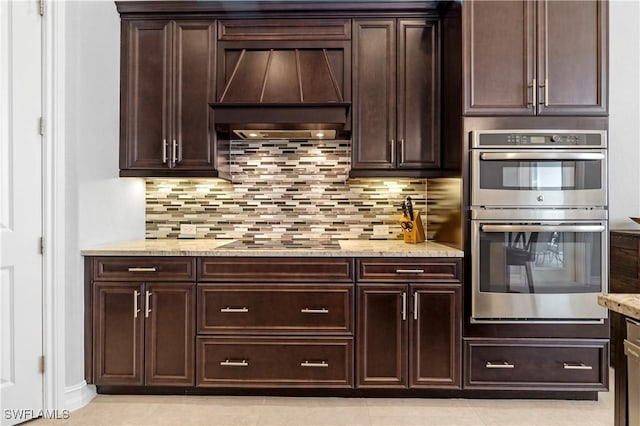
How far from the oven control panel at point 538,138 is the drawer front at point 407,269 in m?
0.73

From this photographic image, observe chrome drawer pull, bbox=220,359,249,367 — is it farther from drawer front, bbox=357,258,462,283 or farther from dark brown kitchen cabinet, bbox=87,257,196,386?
drawer front, bbox=357,258,462,283

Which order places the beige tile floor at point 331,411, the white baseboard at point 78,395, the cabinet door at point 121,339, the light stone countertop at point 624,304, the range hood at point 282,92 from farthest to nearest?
the range hood at point 282,92 → the cabinet door at point 121,339 → the white baseboard at point 78,395 → the beige tile floor at point 331,411 → the light stone countertop at point 624,304

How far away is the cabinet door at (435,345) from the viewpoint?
7.43ft

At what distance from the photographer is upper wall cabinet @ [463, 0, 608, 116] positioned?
7.36 feet

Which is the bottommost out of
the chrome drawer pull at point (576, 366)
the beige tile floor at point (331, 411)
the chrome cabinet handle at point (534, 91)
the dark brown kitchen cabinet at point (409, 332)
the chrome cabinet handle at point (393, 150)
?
the beige tile floor at point (331, 411)

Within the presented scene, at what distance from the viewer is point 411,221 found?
277cm

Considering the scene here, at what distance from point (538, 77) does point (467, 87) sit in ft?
1.39

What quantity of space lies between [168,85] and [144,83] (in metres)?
0.17

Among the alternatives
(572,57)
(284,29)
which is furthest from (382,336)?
(284,29)

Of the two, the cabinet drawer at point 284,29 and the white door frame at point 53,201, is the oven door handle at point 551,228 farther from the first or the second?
the white door frame at point 53,201

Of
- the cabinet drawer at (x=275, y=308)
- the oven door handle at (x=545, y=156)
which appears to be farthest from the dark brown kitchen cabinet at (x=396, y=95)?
the cabinet drawer at (x=275, y=308)

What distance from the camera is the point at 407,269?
7.50 feet

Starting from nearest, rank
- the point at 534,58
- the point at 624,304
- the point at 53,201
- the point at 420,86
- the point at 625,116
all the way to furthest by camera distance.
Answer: the point at 624,304, the point at 53,201, the point at 534,58, the point at 420,86, the point at 625,116

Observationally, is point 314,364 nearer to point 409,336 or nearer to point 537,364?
point 409,336
